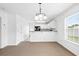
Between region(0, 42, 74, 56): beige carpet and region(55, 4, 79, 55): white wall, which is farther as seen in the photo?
region(0, 42, 74, 56): beige carpet

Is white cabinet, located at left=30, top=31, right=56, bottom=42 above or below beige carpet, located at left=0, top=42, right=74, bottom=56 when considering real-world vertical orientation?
above

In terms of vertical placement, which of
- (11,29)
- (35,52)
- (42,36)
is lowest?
(35,52)

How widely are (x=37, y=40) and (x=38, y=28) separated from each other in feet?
12.5

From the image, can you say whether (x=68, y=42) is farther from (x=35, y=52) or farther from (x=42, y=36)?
(x=42, y=36)

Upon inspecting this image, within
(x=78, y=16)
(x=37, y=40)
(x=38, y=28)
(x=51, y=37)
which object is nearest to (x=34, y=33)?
(x=37, y=40)

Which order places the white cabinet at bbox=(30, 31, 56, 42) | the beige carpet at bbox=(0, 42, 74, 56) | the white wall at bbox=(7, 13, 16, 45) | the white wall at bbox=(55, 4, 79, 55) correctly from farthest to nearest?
the white cabinet at bbox=(30, 31, 56, 42) < the white wall at bbox=(7, 13, 16, 45) < the beige carpet at bbox=(0, 42, 74, 56) < the white wall at bbox=(55, 4, 79, 55)

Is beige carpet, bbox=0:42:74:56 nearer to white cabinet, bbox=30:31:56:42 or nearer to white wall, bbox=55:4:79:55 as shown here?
white wall, bbox=55:4:79:55

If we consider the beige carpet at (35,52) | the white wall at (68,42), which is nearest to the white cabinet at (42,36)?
the white wall at (68,42)

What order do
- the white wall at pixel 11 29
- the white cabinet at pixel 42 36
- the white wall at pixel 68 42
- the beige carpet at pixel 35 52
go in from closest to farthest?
the white wall at pixel 68 42, the beige carpet at pixel 35 52, the white wall at pixel 11 29, the white cabinet at pixel 42 36

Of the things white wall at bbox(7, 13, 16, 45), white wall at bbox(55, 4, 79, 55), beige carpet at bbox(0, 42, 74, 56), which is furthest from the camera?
white wall at bbox(7, 13, 16, 45)

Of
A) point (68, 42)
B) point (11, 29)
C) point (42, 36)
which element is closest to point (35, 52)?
point (68, 42)

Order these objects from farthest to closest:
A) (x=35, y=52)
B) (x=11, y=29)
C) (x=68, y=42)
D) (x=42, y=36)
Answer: (x=42, y=36)
(x=11, y=29)
(x=68, y=42)
(x=35, y=52)

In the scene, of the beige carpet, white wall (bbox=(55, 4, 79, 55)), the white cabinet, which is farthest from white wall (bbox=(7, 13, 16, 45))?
white wall (bbox=(55, 4, 79, 55))

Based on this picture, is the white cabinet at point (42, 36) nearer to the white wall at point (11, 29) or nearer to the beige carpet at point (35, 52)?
the white wall at point (11, 29)
